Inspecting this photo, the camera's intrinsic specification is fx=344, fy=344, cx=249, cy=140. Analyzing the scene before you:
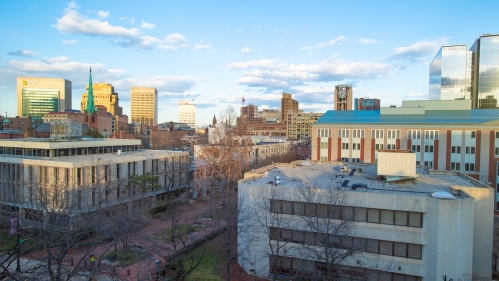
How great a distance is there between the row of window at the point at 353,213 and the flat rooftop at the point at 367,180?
1783mm

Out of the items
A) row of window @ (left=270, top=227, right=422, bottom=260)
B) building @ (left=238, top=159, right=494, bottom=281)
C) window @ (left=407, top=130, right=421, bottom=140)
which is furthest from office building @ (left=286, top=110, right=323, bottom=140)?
row of window @ (left=270, top=227, right=422, bottom=260)

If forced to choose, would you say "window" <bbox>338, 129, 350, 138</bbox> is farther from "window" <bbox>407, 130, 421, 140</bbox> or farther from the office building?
the office building

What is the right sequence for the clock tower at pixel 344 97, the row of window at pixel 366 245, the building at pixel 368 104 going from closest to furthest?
1. the row of window at pixel 366 245
2. the clock tower at pixel 344 97
3. the building at pixel 368 104

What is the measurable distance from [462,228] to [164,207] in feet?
121

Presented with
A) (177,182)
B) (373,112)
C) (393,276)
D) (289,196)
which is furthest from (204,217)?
(373,112)

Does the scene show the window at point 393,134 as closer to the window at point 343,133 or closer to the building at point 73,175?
the window at point 343,133

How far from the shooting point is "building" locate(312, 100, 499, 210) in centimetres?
5497

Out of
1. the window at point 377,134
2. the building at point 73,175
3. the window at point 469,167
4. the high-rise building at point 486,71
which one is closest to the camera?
the building at point 73,175

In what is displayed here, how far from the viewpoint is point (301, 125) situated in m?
177

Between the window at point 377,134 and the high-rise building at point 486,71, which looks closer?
the window at point 377,134

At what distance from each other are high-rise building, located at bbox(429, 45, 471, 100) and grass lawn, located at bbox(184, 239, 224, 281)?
9791 cm

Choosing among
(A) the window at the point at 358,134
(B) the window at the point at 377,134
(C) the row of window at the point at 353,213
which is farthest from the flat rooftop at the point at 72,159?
(B) the window at the point at 377,134

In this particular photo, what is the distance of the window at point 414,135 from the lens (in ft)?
195

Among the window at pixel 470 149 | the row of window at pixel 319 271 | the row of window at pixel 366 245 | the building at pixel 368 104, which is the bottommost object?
the row of window at pixel 319 271
